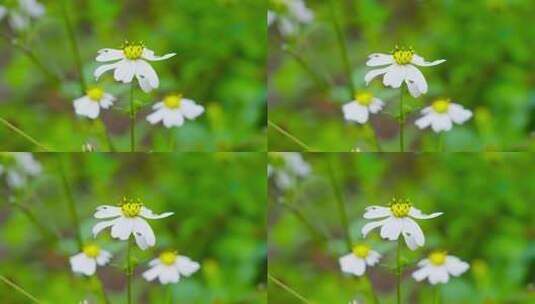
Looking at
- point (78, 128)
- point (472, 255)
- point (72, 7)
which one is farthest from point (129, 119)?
point (472, 255)

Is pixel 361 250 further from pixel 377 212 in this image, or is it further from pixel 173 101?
pixel 173 101

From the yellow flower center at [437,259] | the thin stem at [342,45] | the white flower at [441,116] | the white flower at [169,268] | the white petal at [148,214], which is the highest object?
the thin stem at [342,45]

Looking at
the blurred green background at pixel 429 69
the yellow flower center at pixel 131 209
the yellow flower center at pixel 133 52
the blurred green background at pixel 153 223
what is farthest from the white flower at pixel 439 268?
the yellow flower center at pixel 133 52

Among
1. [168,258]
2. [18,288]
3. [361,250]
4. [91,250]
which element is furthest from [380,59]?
[18,288]

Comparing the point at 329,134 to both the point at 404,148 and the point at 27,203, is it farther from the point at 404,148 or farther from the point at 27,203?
the point at 27,203

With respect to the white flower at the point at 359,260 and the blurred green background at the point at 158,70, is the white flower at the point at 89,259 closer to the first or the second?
the blurred green background at the point at 158,70

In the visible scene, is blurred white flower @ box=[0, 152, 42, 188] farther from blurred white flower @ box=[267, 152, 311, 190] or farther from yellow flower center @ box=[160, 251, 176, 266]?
blurred white flower @ box=[267, 152, 311, 190]
